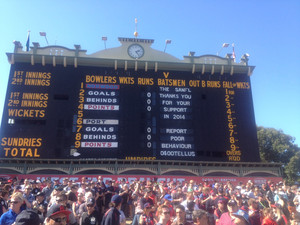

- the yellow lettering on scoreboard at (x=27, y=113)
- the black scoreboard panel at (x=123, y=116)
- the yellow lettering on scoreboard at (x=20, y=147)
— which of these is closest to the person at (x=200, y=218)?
the black scoreboard panel at (x=123, y=116)

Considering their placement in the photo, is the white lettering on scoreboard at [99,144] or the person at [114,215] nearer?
the person at [114,215]

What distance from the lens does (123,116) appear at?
76.5ft

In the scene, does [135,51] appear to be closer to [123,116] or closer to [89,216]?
[123,116]

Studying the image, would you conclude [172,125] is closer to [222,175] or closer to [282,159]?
[222,175]

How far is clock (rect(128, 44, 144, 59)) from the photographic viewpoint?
87.9ft

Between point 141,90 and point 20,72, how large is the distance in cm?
1101

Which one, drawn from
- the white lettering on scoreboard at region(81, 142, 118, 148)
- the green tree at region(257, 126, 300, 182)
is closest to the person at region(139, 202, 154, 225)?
the white lettering on scoreboard at region(81, 142, 118, 148)

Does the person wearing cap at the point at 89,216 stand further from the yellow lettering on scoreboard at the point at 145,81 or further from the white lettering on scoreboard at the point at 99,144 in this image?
the yellow lettering on scoreboard at the point at 145,81

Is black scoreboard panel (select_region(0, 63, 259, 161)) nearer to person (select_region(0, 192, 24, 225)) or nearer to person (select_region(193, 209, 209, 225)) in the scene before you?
person (select_region(0, 192, 24, 225))

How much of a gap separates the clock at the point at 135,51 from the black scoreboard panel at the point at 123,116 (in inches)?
86.5

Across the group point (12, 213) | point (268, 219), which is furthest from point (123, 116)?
point (12, 213)

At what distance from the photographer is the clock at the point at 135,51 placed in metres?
26.8

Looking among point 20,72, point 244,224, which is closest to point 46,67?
point 20,72

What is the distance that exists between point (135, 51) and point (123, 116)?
760 cm
